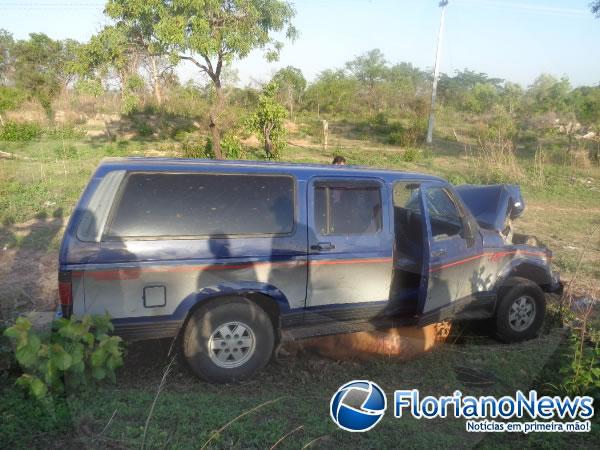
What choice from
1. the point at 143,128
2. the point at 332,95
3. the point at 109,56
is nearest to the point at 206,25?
Result: the point at 109,56

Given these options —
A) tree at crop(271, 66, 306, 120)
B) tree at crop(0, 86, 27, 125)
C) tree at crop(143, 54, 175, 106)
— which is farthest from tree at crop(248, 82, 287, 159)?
tree at crop(271, 66, 306, 120)

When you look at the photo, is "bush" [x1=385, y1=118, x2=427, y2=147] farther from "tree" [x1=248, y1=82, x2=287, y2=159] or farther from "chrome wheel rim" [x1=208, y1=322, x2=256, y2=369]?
"chrome wheel rim" [x1=208, y1=322, x2=256, y2=369]

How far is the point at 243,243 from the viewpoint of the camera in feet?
12.2

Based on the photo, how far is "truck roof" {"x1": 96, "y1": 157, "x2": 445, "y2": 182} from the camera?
357cm

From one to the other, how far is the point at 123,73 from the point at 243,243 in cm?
1340

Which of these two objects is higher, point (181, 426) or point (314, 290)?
point (314, 290)

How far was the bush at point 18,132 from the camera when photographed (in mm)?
19516

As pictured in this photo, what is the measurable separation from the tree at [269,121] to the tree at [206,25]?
1.24m

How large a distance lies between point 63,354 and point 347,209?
7.80 feet

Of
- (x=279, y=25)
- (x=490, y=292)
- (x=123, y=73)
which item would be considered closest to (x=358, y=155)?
(x=279, y=25)

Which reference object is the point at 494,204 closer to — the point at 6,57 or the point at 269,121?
the point at 269,121

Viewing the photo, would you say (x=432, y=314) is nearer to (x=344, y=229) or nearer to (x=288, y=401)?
(x=344, y=229)

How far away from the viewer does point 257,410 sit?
3.34m

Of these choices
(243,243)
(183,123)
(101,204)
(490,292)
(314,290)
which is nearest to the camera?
(101,204)
